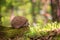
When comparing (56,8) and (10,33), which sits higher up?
(56,8)

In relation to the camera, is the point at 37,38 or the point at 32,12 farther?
the point at 32,12

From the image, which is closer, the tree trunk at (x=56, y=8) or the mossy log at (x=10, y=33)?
the mossy log at (x=10, y=33)

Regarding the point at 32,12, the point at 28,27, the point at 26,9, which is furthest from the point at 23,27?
the point at 26,9

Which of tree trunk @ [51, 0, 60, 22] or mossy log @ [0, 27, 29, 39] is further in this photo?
tree trunk @ [51, 0, 60, 22]

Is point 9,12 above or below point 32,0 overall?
below

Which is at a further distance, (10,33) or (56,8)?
(56,8)

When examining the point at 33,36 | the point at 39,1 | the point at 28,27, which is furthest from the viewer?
the point at 39,1

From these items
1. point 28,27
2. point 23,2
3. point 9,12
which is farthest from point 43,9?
point 28,27

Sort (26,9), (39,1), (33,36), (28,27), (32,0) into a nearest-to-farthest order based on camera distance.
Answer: (33,36) < (28,27) < (32,0) < (39,1) < (26,9)

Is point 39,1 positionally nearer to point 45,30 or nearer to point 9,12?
point 9,12
